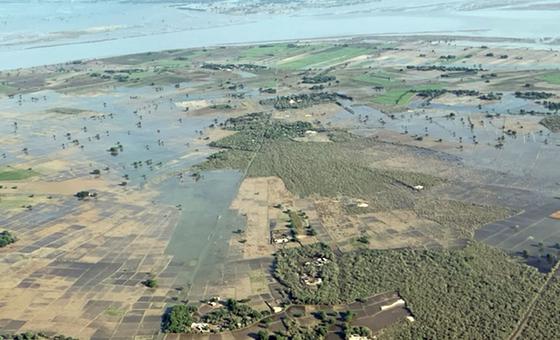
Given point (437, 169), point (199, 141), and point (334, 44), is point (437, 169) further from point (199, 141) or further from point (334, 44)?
point (334, 44)

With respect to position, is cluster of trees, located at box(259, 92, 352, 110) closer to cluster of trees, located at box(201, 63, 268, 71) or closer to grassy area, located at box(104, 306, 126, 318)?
cluster of trees, located at box(201, 63, 268, 71)

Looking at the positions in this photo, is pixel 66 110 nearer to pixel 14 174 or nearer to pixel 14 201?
pixel 14 174

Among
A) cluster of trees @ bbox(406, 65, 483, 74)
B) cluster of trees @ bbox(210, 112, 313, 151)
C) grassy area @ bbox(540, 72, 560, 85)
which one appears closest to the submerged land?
cluster of trees @ bbox(210, 112, 313, 151)

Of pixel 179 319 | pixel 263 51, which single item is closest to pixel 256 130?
pixel 179 319

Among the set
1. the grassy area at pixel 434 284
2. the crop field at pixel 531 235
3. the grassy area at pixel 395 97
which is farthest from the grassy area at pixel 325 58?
the grassy area at pixel 434 284

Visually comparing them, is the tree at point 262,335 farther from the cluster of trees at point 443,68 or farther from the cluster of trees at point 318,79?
the cluster of trees at point 443,68
